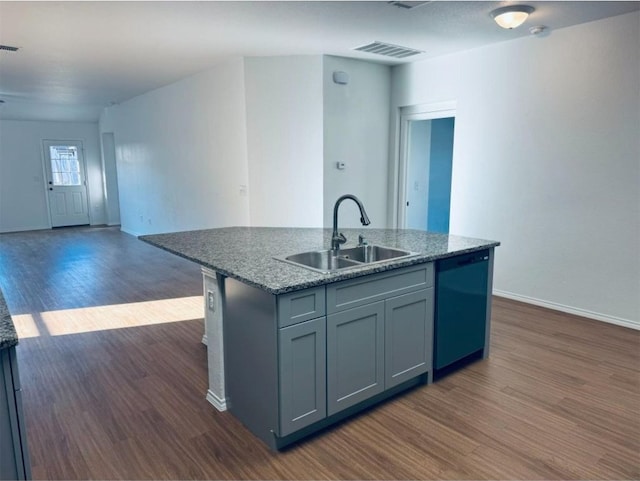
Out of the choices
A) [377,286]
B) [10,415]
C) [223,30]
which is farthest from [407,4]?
[10,415]

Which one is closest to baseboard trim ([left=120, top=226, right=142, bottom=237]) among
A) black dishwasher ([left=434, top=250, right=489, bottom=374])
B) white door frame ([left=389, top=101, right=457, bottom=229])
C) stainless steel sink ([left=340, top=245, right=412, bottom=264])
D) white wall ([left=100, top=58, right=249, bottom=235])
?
white wall ([left=100, top=58, right=249, bottom=235])

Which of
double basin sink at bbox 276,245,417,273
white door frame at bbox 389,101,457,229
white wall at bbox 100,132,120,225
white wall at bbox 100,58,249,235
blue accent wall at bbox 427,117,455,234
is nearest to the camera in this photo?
double basin sink at bbox 276,245,417,273

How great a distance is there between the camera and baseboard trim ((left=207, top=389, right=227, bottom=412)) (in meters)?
2.44

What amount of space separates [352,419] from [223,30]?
11.0 feet

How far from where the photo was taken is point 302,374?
6.77 feet

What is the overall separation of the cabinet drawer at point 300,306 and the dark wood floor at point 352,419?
0.66 meters

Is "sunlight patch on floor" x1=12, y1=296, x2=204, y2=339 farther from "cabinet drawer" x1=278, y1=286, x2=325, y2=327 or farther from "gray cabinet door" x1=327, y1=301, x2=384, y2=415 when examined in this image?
"cabinet drawer" x1=278, y1=286, x2=325, y2=327

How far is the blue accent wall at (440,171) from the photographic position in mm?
5953

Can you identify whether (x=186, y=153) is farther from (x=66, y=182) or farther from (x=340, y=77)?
(x=66, y=182)

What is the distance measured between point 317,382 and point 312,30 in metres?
3.04

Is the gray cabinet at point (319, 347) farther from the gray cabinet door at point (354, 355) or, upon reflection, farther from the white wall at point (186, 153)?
the white wall at point (186, 153)

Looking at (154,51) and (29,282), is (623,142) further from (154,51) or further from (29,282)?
(29,282)

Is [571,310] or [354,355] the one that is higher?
[354,355]

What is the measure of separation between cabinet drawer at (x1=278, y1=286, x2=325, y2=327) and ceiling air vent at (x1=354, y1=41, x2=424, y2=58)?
3.10 meters
